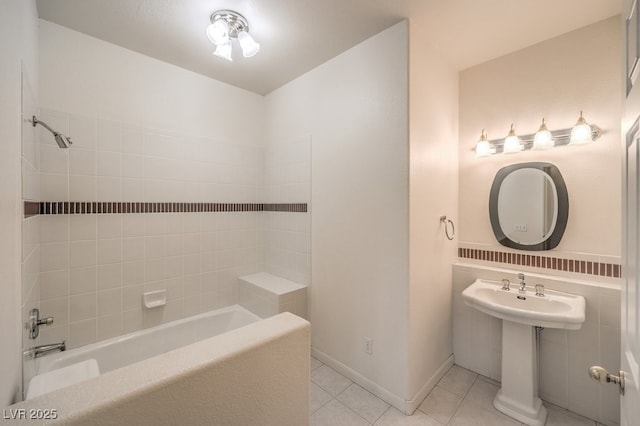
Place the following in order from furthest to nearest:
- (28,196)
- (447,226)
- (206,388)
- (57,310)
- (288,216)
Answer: (288,216)
(447,226)
(57,310)
(28,196)
(206,388)

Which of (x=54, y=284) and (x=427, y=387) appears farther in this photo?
(x=427, y=387)

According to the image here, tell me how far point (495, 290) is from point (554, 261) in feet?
1.49

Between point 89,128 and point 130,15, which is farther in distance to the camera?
point 89,128

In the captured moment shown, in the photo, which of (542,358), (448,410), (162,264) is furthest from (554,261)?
(162,264)

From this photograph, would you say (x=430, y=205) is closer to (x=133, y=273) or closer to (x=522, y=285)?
(x=522, y=285)

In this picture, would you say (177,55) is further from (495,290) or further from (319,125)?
(495,290)

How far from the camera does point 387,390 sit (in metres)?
1.89

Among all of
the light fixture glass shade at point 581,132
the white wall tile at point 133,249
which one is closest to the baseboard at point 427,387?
the light fixture glass shade at point 581,132

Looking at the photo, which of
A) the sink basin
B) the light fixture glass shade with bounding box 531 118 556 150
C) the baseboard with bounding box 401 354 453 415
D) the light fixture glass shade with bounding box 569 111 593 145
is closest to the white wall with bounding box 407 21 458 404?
the baseboard with bounding box 401 354 453 415

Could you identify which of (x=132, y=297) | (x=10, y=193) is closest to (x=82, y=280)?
(x=132, y=297)

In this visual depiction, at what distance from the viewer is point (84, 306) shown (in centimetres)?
190

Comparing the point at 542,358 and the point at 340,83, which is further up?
the point at 340,83

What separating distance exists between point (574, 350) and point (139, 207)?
327cm

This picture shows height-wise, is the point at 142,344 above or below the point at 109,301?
below
